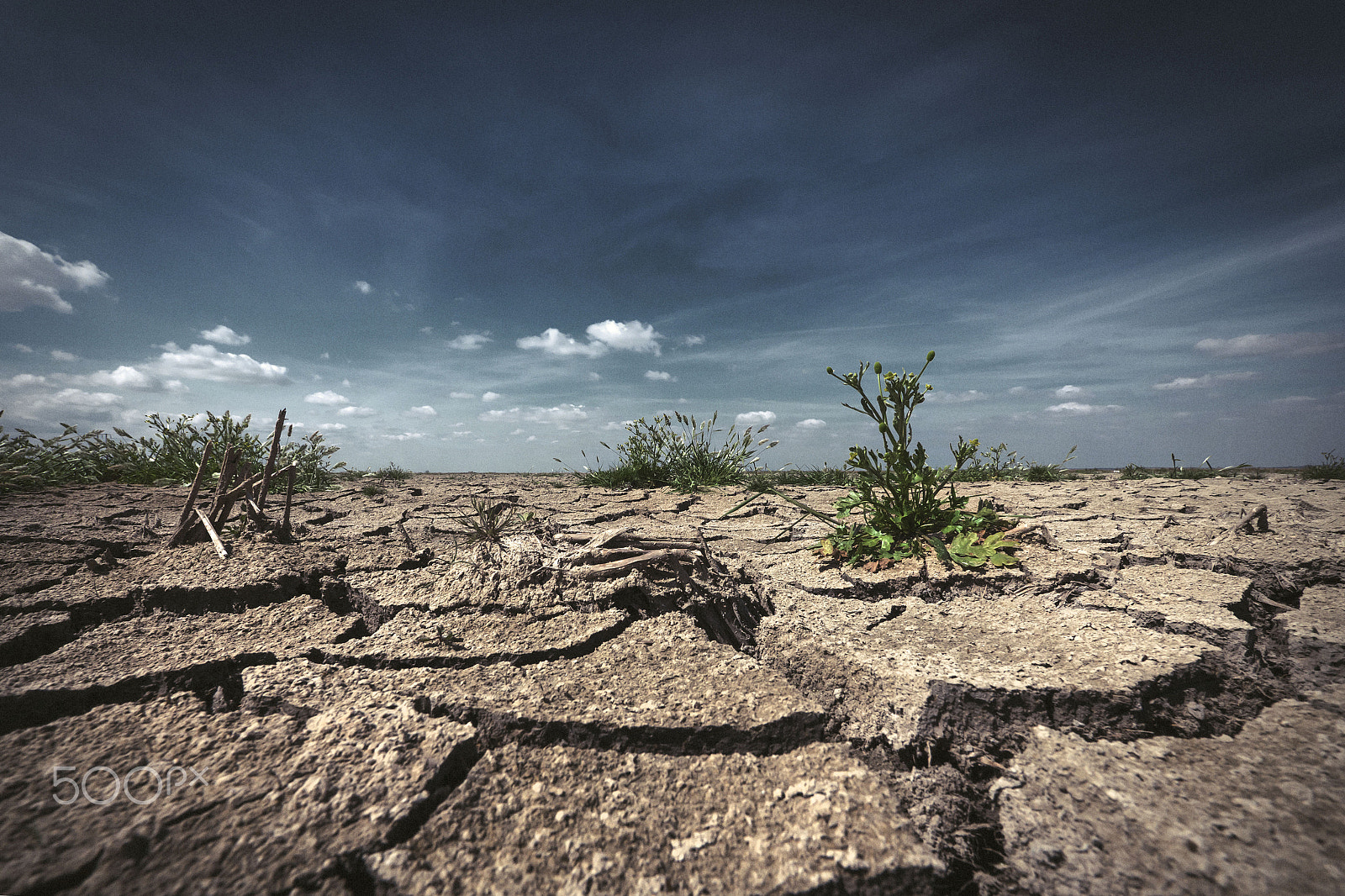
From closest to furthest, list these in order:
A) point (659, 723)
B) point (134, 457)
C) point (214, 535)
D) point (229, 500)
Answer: point (659, 723) → point (214, 535) → point (229, 500) → point (134, 457)

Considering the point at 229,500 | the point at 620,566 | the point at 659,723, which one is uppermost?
the point at 229,500

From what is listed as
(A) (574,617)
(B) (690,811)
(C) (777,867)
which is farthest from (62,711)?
(C) (777,867)

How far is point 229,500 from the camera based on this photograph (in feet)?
6.72

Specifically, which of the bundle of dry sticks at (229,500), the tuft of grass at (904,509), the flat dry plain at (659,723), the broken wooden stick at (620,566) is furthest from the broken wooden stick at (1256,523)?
the bundle of dry sticks at (229,500)

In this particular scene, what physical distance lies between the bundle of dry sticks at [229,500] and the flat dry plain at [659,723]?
0.10 meters

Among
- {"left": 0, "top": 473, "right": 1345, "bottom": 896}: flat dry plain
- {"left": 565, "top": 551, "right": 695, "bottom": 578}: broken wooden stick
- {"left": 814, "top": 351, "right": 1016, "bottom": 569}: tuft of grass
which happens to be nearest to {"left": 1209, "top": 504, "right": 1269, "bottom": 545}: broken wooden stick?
{"left": 0, "top": 473, "right": 1345, "bottom": 896}: flat dry plain

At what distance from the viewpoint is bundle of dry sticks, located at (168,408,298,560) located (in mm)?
1924

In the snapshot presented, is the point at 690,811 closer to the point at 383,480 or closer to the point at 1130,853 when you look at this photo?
the point at 1130,853

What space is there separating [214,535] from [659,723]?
1787 millimetres

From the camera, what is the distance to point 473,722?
1.04 m

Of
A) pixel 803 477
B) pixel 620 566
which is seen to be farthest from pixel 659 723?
pixel 803 477

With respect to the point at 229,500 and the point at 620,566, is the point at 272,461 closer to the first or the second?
the point at 229,500

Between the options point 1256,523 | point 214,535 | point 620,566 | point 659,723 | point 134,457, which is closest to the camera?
point 659,723

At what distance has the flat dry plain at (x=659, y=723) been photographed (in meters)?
0.76
